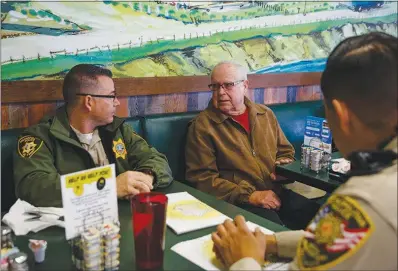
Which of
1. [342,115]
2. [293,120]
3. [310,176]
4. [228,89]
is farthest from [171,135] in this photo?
[342,115]

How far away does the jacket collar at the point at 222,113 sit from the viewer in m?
2.46

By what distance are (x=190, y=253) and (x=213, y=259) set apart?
0.07m

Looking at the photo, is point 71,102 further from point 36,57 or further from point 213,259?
point 213,259

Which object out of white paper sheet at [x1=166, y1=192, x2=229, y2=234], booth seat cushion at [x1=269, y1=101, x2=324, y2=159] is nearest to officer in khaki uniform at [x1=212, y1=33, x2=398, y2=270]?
white paper sheet at [x1=166, y1=192, x2=229, y2=234]

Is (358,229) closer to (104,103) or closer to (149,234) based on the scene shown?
(149,234)

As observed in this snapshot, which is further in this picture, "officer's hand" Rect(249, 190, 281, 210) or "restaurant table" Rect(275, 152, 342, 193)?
"officer's hand" Rect(249, 190, 281, 210)

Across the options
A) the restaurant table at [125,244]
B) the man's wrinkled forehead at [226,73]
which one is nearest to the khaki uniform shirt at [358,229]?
the restaurant table at [125,244]

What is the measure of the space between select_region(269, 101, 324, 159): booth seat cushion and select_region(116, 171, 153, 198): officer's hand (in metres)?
1.54

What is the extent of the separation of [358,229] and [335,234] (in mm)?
53

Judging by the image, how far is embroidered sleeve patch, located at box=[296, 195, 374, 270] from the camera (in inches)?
30.6

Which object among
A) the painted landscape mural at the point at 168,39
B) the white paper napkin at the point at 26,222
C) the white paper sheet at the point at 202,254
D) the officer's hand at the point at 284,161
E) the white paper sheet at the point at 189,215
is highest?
the painted landscape mural at the point at 168,39

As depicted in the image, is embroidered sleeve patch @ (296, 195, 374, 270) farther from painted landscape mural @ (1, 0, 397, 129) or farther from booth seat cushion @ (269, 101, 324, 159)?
booth seat cushion @ (269, 101, 324, 159)

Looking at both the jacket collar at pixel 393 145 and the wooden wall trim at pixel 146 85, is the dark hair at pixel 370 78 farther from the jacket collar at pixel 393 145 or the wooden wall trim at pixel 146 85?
the wooden wall trim at pixel 146 85

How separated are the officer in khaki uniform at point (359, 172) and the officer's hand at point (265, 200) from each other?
1192mm
